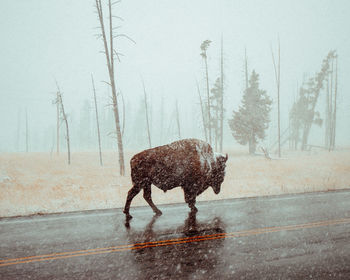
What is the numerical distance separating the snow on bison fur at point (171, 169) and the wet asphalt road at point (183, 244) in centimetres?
88

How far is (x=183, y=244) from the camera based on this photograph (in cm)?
497

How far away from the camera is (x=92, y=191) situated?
11398 mm

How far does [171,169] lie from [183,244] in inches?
91.6

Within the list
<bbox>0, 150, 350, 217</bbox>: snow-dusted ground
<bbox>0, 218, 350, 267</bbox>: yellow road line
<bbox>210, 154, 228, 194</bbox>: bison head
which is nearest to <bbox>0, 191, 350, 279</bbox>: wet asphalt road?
<bbox>0, 218, 350, 267</bbox>: yellow road line

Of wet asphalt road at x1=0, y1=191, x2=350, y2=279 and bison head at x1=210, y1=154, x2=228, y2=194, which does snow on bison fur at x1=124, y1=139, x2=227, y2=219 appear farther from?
wet asphalt road at x1=0, y1=191, x2=350, y2=279

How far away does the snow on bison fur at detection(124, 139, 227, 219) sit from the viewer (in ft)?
22.1

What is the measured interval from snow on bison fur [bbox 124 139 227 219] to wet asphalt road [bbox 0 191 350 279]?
2.90 feet

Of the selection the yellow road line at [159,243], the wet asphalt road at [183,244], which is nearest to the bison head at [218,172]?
the wet asphalt road at [183,244]

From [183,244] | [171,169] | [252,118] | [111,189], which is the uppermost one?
[171,169]

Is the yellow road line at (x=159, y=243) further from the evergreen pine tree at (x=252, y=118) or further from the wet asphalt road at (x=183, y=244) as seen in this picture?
the evergreen pine tree at (x=252, y=118)

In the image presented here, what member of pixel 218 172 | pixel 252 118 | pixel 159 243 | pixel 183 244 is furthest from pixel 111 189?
pixel 252 118

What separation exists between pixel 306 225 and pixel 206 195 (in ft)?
17.4

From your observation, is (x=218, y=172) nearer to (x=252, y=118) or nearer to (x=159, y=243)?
(x=159, y=243)

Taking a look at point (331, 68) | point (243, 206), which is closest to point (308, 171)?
point (243, 206)
